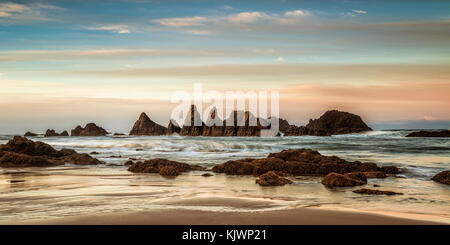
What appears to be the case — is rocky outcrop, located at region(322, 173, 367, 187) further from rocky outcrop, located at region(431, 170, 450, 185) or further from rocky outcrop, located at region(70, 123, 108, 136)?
rocky outcrop, located at region(70, 123, 108, 136)

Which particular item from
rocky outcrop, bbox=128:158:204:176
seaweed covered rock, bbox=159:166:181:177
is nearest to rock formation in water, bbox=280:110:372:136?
rocky outcrop, bbox=128:158:204:176

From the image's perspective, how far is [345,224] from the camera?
565 centimetres

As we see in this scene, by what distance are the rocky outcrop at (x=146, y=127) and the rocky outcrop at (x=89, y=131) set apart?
7093 millimetres

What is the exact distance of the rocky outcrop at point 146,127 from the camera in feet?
306

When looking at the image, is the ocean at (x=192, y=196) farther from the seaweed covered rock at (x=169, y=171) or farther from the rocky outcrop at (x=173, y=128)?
the rocky outcrop at (x=173, y=128)

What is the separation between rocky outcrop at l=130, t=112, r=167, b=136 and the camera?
3669 inches

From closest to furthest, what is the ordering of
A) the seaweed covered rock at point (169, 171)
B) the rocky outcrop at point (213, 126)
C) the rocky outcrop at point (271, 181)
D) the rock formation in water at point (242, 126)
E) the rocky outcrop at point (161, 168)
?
the rocky outcrop at point (271, 181)
the seaweed covered rock at point (169, 171)
the rocky outcrop at point (161, 168)
the rock formation in water at point (242, 126)
the rocky outcrop at point (213, 126)

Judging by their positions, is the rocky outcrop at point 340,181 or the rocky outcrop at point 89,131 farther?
the rocky outcrop at point 89,131

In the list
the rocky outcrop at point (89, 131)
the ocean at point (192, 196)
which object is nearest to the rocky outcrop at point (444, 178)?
the ocean at point (192, 196)

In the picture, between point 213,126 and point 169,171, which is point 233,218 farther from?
point 213,126

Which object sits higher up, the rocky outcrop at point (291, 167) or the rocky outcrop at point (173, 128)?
the rocky outcrop at point (173, 128)

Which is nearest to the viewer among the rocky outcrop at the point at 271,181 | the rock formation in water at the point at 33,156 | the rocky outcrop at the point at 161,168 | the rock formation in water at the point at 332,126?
the rocky outcrop at the point at 271,181

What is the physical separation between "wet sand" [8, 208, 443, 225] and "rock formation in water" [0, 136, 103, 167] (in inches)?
436
